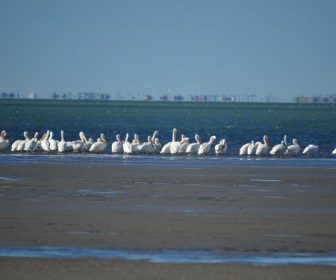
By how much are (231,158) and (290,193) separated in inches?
531

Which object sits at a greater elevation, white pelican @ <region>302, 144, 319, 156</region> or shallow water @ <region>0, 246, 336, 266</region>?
white pelican @ <region>302, 144, 319, 156</region>

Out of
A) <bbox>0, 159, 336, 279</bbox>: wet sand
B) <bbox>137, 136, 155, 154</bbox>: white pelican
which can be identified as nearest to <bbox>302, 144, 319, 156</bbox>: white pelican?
<bbox>137, 136, 155, 154</bbox>: white pelican

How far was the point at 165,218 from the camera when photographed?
17.9 meters

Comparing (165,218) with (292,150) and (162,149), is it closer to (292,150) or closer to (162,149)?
(292,150)

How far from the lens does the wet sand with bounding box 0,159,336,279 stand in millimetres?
13344

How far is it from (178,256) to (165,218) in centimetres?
372

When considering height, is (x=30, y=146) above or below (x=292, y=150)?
above

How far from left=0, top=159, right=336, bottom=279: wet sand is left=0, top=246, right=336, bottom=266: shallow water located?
0.88ft

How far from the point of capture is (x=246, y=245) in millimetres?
15109

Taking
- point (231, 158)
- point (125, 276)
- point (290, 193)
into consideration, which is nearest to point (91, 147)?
point (231, 158)

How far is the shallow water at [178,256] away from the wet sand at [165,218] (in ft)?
0.88

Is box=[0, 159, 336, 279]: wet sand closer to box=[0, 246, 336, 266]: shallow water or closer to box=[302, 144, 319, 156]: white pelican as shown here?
box=[0, 246, 336, 266]: shallow water

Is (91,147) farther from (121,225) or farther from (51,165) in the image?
(121,225)

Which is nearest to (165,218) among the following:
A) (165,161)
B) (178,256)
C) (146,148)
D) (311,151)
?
(178,256)
